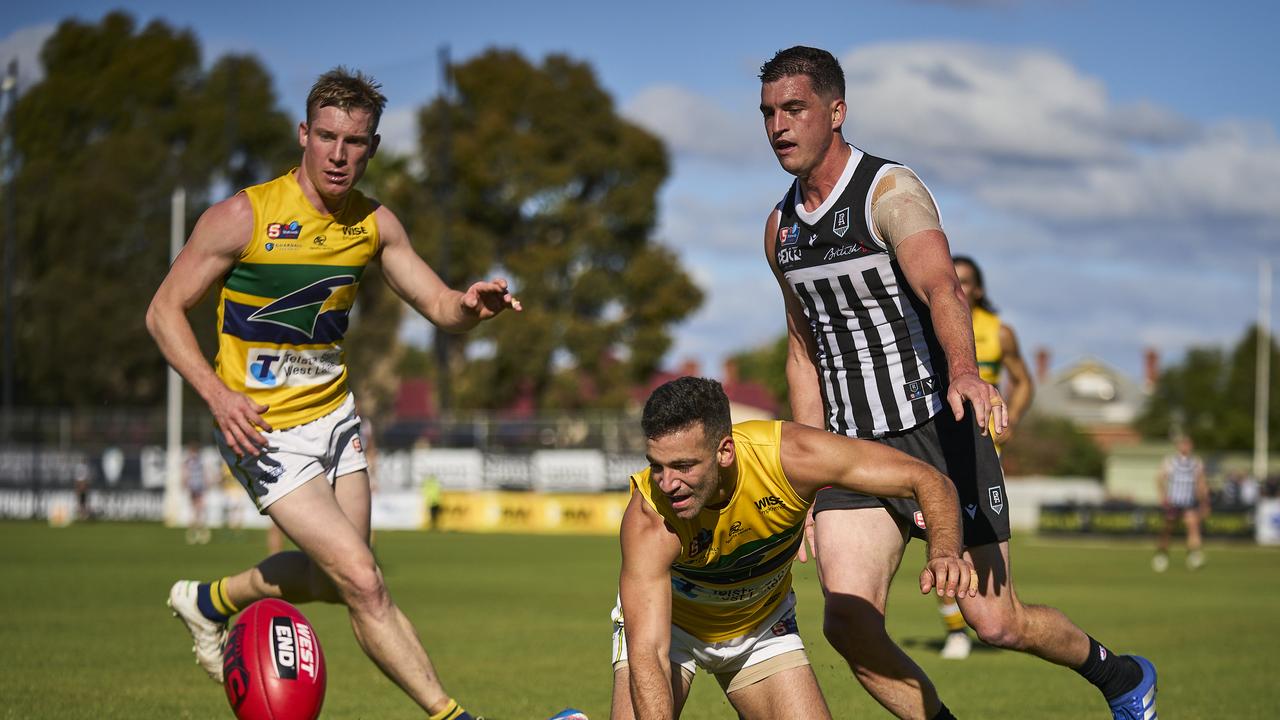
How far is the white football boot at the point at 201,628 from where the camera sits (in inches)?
291

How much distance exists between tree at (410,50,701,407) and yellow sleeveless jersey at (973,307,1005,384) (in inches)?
1553

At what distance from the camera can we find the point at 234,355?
671 centimetres

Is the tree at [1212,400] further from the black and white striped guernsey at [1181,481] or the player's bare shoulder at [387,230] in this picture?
the player's bare shoulder at [387,230]

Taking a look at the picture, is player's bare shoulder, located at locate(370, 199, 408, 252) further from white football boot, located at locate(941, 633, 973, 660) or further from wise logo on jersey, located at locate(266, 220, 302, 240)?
white football boot, located at locate(941, 633, 973, 660)

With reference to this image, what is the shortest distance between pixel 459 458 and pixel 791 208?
34.8 meters

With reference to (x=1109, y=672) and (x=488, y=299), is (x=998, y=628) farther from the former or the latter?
(x=488, y=299)

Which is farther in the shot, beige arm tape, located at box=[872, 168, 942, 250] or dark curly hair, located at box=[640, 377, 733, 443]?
beige arm tape, located at box=[872, 168, 942, 250]

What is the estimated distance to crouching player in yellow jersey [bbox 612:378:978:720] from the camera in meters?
5.04

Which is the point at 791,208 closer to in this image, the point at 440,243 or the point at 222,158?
the point at 440,243

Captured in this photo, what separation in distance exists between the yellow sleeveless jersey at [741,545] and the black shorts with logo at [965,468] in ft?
1.66

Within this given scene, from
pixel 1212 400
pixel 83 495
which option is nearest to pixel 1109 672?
pixel 83 495

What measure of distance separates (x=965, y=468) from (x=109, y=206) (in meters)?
52.8

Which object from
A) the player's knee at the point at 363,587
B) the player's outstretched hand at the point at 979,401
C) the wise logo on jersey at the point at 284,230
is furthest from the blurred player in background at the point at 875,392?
the wise logo on jersey at the point at 284,230

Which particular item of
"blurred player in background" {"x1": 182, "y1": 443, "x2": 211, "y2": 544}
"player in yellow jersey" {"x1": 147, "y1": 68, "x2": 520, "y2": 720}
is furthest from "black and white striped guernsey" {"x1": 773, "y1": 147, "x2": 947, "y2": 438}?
"blurred player in background" {"x1": 182, "y1": 443, "x2": 211, "y2": 544}
